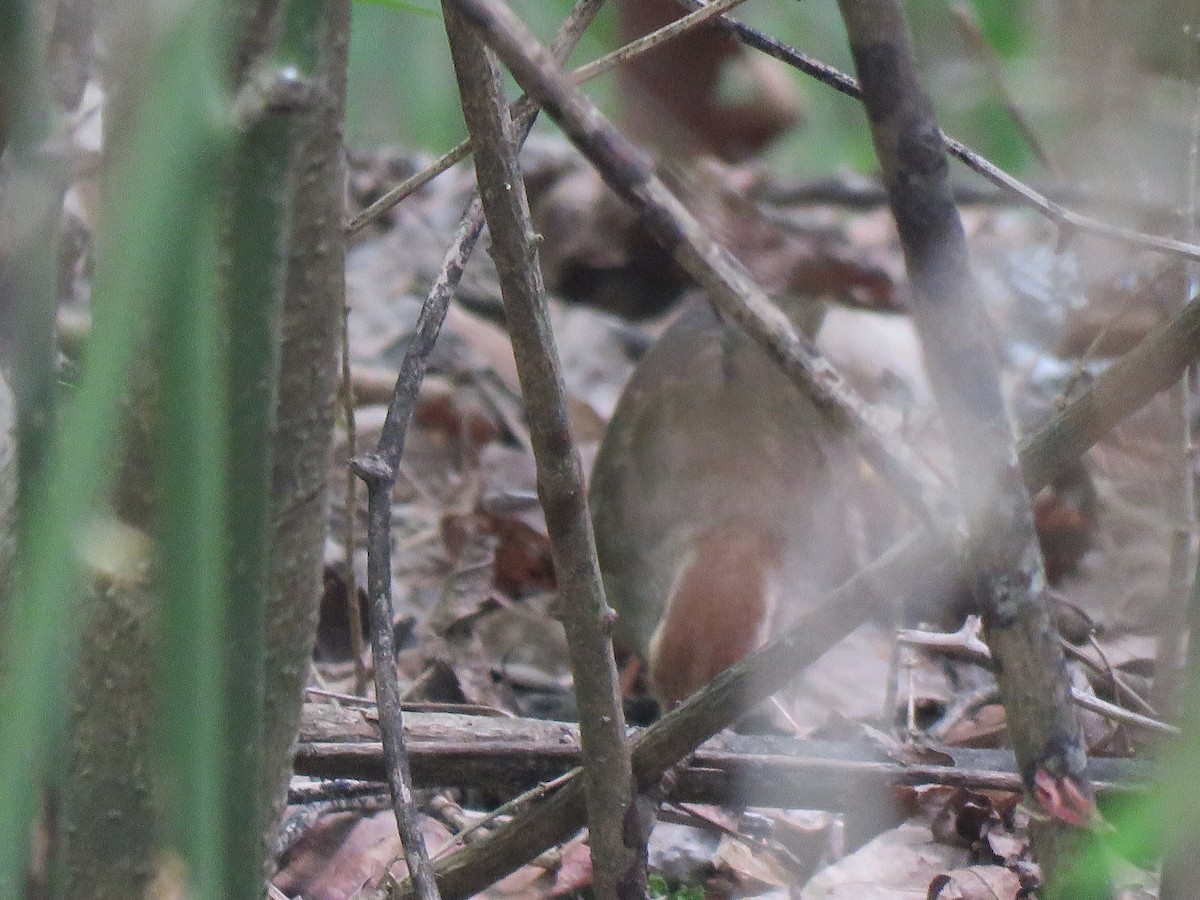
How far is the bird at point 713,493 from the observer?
2.84 m

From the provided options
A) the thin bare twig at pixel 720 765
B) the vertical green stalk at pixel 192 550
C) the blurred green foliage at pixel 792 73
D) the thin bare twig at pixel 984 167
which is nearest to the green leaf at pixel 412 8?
the thin bare twig at pixel 984 167

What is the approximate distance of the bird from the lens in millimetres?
2844

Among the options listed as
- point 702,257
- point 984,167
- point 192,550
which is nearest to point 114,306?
point 192,550

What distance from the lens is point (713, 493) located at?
315 cm

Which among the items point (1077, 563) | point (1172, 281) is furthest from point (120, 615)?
point (1077, 563)

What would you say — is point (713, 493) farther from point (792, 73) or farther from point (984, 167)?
point (792, 73)

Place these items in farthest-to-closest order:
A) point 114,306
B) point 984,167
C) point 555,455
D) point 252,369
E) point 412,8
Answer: point 984,167
point 412,8
point 555,455
point 252,369
point 114,306

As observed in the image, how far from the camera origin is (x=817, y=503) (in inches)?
126

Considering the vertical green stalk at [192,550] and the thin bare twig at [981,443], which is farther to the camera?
the thin bare twig at [981,443]

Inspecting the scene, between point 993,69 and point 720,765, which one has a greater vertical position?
point 993,69

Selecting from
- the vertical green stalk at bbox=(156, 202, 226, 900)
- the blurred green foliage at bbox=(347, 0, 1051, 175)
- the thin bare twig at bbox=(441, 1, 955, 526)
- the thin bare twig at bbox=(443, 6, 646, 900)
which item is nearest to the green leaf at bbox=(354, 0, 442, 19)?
the thin bare twig at bbox=(443, 6, 646, 900)

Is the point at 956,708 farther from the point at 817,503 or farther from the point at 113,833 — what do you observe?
the point at 113,833

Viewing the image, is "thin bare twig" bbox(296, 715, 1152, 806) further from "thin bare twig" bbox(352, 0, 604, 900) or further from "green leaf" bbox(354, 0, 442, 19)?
"green leaf" bbox(354, 0, 442, 19)

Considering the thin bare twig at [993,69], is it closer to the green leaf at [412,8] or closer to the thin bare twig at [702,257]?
the green leaf at [412,8]
